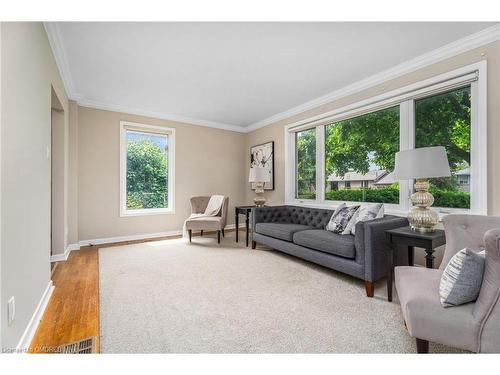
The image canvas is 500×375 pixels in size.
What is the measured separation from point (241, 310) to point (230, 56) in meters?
2.58

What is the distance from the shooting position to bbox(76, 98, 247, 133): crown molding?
13.5 ft

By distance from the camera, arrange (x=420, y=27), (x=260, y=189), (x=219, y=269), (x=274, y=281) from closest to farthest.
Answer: (x=420, y=27), (x=274, y=281), (x=219, y=269), (x=260, y=189)

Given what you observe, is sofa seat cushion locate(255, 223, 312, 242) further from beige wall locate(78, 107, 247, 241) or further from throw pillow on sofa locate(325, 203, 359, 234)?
beige wall locate(78, 107, 247, 241)

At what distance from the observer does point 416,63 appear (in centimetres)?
278

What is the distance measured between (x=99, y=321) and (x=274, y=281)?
1607mm

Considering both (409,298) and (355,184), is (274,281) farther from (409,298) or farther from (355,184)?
(355,184)

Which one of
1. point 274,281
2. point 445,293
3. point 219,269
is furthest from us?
point 219,269

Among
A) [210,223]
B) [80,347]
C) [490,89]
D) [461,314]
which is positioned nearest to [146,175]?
[210,223]

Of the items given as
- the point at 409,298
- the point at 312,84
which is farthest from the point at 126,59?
the point at 409,298

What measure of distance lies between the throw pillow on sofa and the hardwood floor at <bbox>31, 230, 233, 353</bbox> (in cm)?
260

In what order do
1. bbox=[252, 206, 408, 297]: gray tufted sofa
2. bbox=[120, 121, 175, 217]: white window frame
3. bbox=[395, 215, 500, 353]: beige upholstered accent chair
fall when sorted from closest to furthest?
1. bbox=[395, 215, 500, 353]: beige upholstered accent chair
2. bbox=[252, 206, 408, 297]: gray tufted sofa
3. bbox=[120, 121, 175, 217]: white window frame

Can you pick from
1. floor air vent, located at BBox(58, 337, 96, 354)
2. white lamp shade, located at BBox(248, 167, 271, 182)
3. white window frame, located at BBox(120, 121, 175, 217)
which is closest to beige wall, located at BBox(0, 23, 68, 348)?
floor air vent, located at BBox(58, 337, 96, 354)
